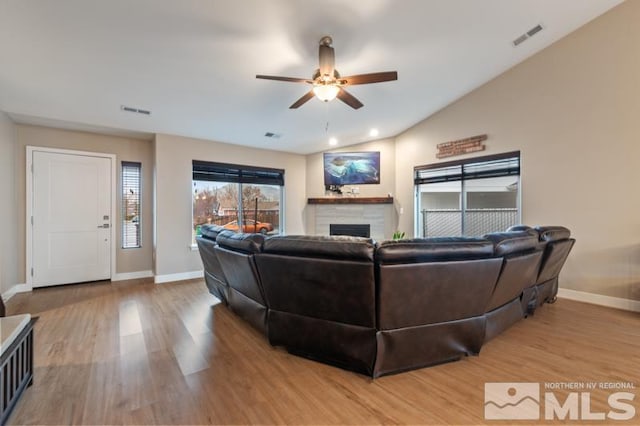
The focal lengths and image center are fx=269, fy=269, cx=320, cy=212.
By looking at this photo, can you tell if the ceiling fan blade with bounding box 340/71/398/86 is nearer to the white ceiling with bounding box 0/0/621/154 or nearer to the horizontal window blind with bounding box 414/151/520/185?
the white ceiling with bounding box 0/0/621/154

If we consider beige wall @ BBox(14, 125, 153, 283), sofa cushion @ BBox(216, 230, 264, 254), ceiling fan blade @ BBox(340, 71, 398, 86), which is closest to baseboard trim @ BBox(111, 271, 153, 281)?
beige wall @ BBox(14, 125, 153, 283)

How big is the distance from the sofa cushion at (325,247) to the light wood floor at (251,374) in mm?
878

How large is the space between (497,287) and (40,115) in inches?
235

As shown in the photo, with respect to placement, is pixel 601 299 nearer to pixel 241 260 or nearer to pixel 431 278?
pixel 431 278

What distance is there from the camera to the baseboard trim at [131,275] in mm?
4789

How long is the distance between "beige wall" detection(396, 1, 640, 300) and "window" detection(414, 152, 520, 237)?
0.25 m

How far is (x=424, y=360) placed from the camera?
6.57 ft

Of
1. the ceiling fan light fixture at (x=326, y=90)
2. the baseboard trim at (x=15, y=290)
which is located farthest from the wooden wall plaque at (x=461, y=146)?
the baseboard trim at (x=15, y=290)

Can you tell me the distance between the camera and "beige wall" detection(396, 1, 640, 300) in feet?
10.9

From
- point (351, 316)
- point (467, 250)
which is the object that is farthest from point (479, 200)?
point (351, 316)

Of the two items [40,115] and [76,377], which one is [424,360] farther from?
[40,115]

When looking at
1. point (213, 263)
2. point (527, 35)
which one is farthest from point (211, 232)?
point (527, 35)

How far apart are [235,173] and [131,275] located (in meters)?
2.70

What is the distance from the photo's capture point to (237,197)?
5820 millimetres
